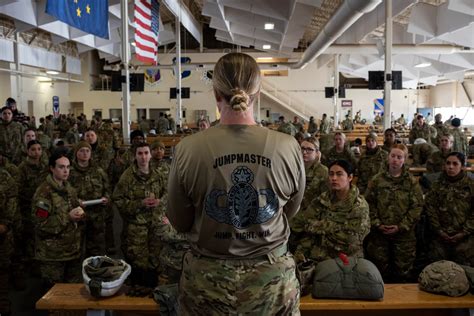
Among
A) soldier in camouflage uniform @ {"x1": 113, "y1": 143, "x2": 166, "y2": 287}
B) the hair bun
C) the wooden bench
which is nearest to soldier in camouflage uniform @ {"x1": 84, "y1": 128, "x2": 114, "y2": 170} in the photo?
soldier in camouflage uniform @ {"x1": 113, "y1": 143, "x2": 166, "y2": 287}

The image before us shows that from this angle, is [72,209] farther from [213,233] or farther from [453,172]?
[453,172]

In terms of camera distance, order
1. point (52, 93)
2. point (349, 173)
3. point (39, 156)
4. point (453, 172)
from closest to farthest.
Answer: point (349, 173), point (453, 172), point (39, 156), point (52, 93)

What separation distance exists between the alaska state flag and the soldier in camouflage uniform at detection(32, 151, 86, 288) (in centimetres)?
479

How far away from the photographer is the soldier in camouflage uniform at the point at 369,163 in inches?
271

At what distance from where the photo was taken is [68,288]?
10.3 ft

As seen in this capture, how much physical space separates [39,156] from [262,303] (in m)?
4.70

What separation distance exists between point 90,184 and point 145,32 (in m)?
6.29

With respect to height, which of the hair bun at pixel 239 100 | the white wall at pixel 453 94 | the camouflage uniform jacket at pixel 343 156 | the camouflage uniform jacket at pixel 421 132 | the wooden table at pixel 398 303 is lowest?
the wooden table at pixel 398 303

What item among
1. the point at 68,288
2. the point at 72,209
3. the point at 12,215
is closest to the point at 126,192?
the point at 72,209

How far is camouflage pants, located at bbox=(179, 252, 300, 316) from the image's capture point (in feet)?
5.51

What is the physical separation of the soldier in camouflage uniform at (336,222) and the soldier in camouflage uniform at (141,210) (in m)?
1.47

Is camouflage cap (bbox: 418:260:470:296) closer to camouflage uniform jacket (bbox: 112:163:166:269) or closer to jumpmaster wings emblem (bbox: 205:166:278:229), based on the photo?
jumpmaster wings emblem (bbox: 205:166:278:229)

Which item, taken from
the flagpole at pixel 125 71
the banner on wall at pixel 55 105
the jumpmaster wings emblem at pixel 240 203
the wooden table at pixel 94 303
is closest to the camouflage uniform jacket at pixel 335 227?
the wooden table at pixel 94 303

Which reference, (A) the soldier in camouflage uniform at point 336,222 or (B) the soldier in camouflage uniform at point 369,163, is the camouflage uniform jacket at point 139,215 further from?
(B) the soldier in camouflage uniform at point 369,163
